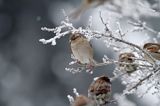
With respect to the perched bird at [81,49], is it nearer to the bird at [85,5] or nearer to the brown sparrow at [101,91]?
the brown sparrow at [101,91]

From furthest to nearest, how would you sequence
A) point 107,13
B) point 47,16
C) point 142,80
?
point 47,16 < point 107,13 < point 142,80

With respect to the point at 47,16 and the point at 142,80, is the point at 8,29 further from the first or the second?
the point at 142,80

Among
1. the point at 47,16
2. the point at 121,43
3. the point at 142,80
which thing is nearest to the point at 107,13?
the point at 121,43

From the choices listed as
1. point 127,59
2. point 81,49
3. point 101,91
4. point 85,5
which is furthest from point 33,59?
point 85,5

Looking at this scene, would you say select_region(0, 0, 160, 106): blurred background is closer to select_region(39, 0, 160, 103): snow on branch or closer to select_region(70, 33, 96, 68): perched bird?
select_region(70, 33, 96, 68): perched bird

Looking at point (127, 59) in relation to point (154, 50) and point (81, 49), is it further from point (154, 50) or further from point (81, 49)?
point (81, 49)
